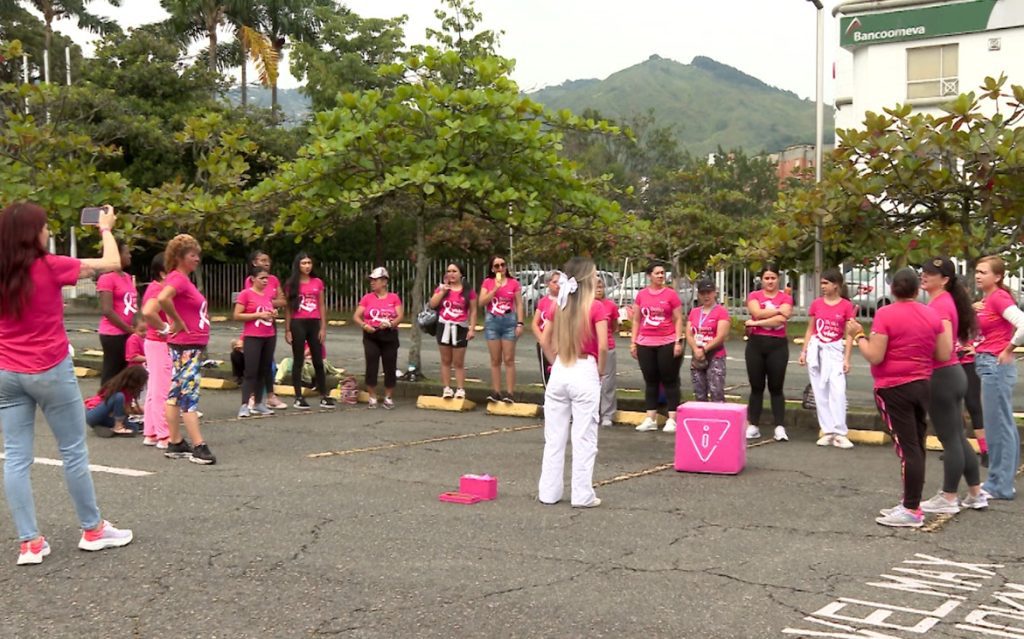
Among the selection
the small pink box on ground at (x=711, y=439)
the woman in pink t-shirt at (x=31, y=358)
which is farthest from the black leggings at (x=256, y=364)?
the woman in pink t-shirt at (x=31, y=358)

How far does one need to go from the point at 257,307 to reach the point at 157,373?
2390 millimetres

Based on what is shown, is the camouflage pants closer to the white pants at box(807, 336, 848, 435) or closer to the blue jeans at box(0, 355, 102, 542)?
the white pants at box(807, 336, 848, 435)

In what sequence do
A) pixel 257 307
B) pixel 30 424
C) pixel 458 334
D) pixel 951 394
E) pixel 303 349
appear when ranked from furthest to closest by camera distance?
pixel 303 349
pixel 458 334
pixel 257 307
pixel 951 394
pixel 30 424

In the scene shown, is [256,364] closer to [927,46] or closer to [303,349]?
[303,349]

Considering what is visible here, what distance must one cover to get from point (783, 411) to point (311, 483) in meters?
5.35

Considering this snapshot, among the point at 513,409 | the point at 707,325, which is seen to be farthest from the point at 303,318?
the point at 707,325

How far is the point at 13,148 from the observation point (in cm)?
1725

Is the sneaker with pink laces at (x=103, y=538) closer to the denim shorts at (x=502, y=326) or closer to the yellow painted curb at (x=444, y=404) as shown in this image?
the denim shorts at (x=502, y=326)

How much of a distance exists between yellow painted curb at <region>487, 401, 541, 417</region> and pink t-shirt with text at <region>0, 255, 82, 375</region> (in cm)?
791

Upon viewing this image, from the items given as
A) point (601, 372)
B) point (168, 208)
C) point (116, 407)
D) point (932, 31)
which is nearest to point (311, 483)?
point (601, 372)

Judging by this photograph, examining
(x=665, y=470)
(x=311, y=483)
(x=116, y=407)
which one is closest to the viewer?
(x=311, y=483)

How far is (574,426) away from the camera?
8.10 meters

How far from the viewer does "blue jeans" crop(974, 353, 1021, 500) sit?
8305 millimetres

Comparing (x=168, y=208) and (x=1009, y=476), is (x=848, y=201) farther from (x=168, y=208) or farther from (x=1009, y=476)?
(x=168, y=208)
